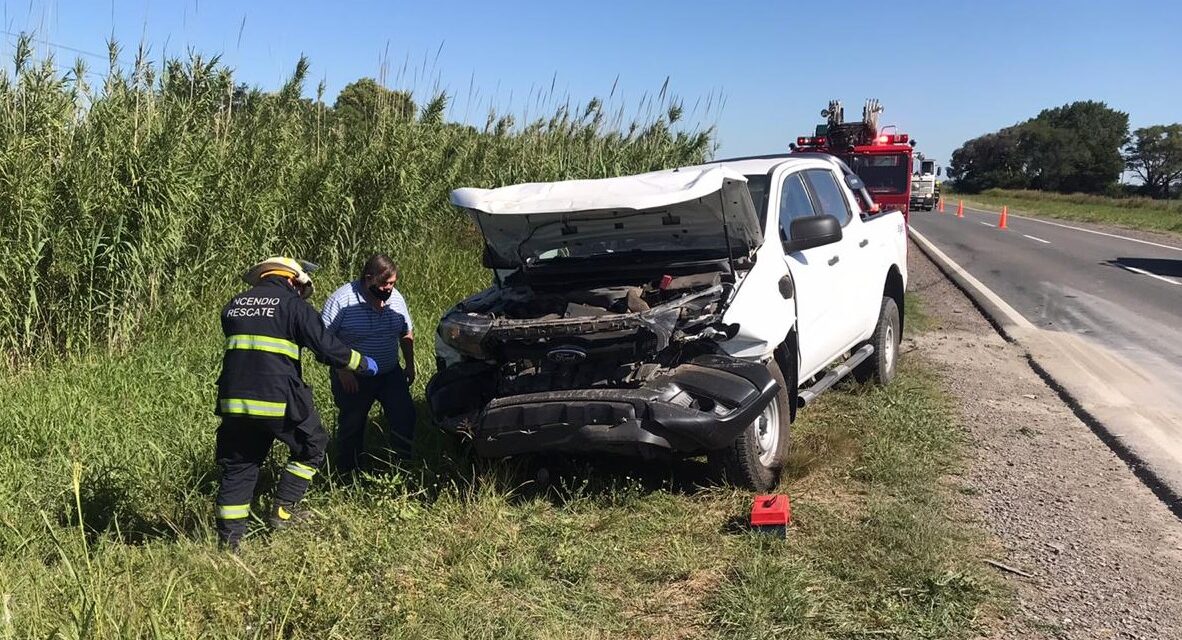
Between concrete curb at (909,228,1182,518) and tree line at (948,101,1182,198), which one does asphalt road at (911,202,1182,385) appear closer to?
concrete curb at (909,228,1182,518)

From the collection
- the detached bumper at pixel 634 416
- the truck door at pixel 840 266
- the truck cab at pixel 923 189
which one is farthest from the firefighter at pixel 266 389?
the truck cab at pixel 923 189

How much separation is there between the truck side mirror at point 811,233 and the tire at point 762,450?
2.59 ft

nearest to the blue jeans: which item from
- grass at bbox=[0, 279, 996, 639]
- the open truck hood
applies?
grass at bbox=[0, 279, 996, 639]

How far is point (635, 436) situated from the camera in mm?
4008

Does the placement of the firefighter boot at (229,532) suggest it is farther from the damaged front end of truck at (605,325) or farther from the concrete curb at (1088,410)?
the concrete curb at (1088,410)

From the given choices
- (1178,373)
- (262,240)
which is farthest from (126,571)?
(1178,373)

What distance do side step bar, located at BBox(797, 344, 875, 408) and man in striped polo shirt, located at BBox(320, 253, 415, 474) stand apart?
2349 mm

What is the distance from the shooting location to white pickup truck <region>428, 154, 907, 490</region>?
415 cm

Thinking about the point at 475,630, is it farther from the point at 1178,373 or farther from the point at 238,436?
the point at 1178,373

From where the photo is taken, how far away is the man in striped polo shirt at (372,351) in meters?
4.98

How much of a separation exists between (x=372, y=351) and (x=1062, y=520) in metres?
3.77

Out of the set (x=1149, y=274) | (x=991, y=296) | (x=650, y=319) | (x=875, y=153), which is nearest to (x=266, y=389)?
(x=650, y=319)

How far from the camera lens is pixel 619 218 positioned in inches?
198

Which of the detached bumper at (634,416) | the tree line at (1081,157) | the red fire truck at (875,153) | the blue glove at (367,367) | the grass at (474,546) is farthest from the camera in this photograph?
the tree line at (1081,157)
